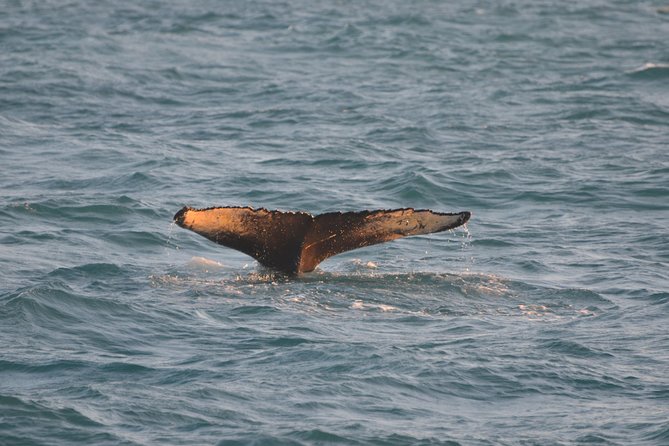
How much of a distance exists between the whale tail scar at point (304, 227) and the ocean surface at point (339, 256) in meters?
0.42

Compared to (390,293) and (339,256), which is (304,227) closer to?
(390,293)

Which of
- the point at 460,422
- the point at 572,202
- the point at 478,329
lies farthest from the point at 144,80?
the point at 460,422

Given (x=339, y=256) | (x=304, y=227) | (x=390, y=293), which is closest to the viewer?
(x=304, y=227)

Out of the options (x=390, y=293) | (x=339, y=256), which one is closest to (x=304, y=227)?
(x=390, y=293)

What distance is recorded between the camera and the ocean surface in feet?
29.4

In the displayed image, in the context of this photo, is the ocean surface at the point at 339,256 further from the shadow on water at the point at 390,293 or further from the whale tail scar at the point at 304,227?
the whale tail scar at the point at 304,227

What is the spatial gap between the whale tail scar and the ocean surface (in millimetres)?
419

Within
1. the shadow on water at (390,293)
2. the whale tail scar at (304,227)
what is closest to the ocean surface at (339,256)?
the shadow on water at (390,293)

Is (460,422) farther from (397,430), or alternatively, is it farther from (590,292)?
(590,292)

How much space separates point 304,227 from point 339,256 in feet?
8.06

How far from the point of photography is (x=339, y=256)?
45.2 feet

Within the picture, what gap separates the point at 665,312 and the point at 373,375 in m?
3.32

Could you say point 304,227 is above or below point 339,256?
above

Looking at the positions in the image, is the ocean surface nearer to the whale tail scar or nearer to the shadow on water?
the shadow on water
